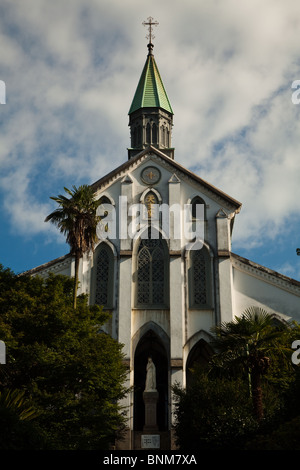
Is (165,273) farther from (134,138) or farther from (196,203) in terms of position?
(134,138)

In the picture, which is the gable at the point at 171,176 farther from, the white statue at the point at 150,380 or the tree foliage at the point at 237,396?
the tree foliage at the point at 237,396

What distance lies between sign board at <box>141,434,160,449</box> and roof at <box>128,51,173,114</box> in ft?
87.4

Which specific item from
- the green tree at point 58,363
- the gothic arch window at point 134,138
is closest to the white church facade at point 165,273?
the green tree at point 58,363

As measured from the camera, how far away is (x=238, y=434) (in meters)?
19.8

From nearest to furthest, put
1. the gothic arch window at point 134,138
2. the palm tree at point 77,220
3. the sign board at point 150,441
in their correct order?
1. the palm tree at point 77,220
2. the sign board at point 150,441
3. the gothic arch window at point 134,138

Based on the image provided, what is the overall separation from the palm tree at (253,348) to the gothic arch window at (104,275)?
13173 millimetres

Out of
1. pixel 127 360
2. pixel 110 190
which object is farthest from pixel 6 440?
pixel 110 190

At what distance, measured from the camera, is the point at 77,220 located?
2773 cm

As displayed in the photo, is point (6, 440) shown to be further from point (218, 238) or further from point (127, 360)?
point (218, 238)

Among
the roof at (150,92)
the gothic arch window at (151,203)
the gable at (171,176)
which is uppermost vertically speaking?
the roof at (150,92)

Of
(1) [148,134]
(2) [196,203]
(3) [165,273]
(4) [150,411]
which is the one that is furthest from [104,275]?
(1) [148,134]

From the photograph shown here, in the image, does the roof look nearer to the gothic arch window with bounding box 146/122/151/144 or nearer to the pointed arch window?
the gothic arch window with bounding box 146/122/151/144

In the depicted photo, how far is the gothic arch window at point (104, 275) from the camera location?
34.8 m

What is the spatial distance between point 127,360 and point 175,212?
31.9ft
